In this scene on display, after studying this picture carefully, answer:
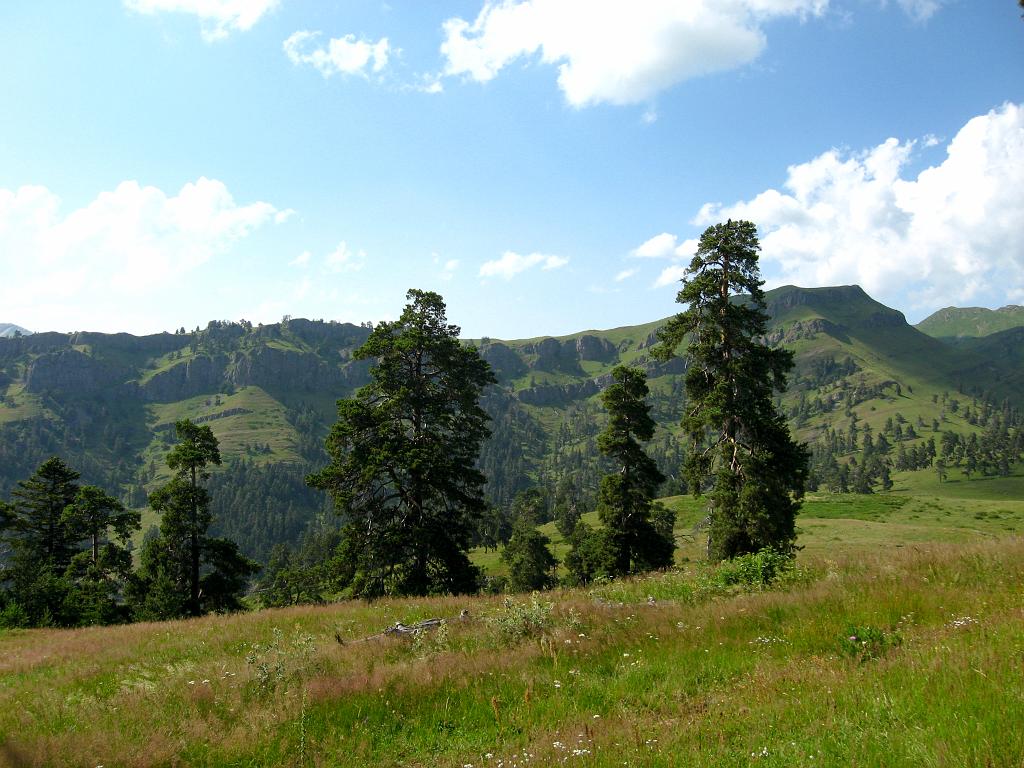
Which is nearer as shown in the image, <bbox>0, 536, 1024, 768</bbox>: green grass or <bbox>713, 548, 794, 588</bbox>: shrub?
<bbox>0, 536, 1024, 768</bbox>: green grass

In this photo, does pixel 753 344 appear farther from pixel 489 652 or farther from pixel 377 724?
pixel 377 724

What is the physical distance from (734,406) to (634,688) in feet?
52.9

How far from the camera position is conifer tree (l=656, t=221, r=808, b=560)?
2105cm

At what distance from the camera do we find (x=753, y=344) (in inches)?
870

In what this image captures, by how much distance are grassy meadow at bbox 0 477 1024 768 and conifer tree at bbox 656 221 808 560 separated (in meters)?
9.26

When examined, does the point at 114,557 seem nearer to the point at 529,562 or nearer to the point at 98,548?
the point at 98,548

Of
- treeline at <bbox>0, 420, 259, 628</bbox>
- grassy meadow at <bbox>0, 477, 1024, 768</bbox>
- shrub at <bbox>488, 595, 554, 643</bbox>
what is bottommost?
treeline at <bbox>0, 420, 259, 628</bbox>

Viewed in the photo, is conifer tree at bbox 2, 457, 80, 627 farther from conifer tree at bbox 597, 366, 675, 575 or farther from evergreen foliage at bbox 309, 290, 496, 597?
conifer tree at bbox 597, 366, 675, 575

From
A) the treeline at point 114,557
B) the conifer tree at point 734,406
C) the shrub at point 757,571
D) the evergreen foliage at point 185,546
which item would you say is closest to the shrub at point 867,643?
the shrub at point 757,571

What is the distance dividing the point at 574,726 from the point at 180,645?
12261 mm

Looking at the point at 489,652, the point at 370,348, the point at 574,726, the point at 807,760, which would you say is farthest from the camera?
the point at 370,348

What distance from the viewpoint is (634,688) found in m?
7.02

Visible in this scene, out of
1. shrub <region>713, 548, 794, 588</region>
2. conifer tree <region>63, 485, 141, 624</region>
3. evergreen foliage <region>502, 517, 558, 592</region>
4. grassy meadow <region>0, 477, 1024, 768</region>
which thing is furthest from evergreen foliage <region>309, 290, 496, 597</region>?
evergreen foliage <region>502, 517, 558, 592</region>

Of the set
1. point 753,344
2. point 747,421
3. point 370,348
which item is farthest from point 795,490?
point 370,348
